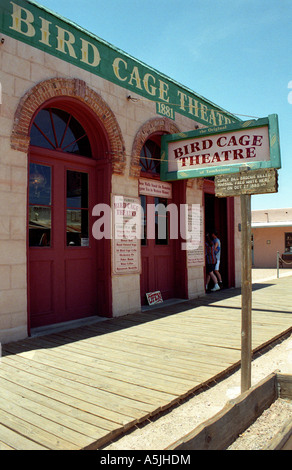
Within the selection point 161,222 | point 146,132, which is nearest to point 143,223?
point 161,222

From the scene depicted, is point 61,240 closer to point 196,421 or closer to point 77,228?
point 77,228

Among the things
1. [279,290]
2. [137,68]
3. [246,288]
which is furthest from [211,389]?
[279,290]

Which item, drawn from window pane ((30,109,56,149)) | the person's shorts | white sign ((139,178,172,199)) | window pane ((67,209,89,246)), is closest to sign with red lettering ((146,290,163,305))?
window pane ((67,209,89,246))

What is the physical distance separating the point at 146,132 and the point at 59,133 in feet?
6.86

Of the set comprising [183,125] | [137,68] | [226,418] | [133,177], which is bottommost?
[226,418]

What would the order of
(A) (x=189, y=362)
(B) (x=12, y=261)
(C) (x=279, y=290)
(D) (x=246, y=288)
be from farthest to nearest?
(C) (x=279, y=290), (B) (x=12, y=261), (A) (x=189, y=362), (D) (x=246, y=288)

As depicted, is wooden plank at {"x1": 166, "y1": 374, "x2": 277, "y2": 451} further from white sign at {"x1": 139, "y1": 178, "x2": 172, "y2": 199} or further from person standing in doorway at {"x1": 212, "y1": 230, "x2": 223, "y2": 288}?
person standing in doorway at {"x1": 212, "y1": 230, "x2": 223, "y2": 288}

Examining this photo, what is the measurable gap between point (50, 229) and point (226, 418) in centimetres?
455

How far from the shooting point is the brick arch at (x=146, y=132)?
24.3ft

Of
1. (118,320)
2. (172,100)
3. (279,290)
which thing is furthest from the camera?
(279,290)

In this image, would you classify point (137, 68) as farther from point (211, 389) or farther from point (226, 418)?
point (226, 418)

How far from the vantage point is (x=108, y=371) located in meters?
4.04

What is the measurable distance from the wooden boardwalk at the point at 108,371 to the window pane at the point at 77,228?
1558 mm

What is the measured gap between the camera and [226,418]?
2.42m
